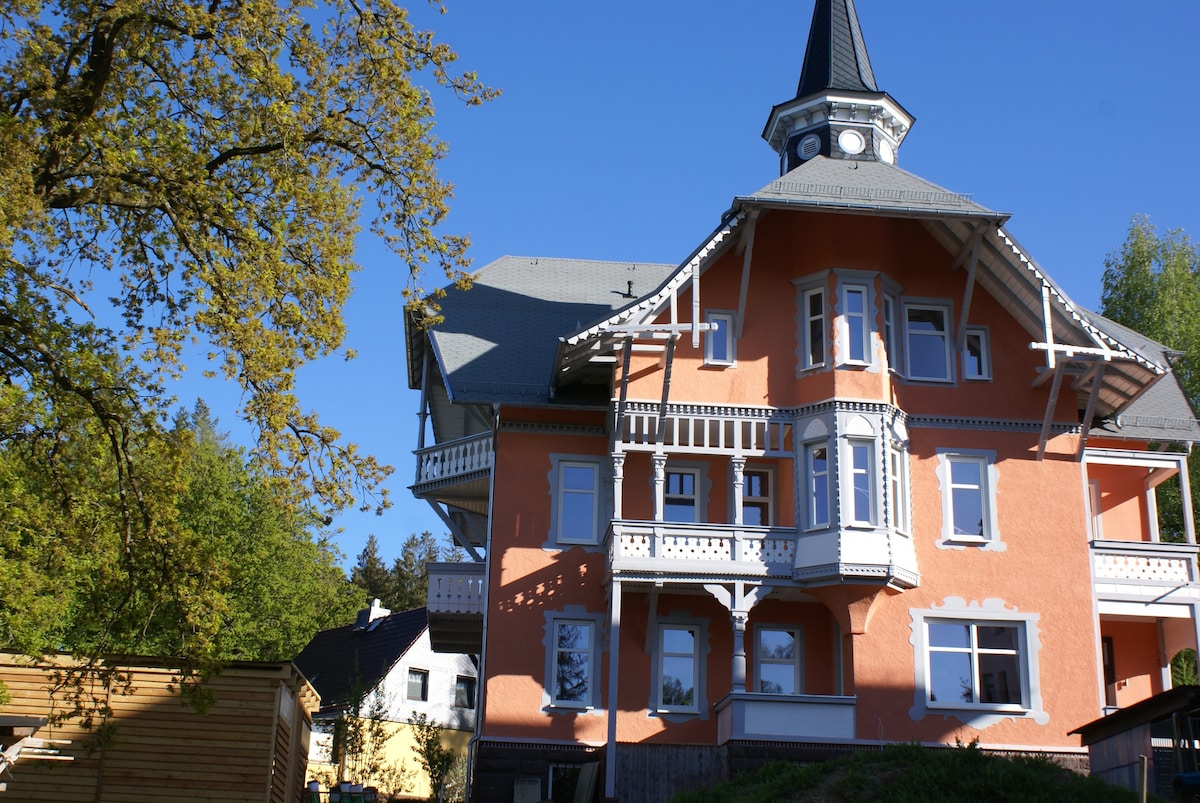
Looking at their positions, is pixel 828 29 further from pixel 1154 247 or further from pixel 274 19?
pixel 274 19

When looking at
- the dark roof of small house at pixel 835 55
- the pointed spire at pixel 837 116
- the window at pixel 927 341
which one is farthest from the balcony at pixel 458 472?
the dark roof of small house at pixel 835 55

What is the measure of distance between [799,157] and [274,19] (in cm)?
1904

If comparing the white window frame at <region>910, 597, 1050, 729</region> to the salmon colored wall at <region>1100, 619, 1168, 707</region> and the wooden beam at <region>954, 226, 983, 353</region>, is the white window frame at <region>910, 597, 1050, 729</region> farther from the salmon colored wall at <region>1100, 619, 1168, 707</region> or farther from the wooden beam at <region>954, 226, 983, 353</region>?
the wooden beam at <region>954, 226, 983, 353</region>

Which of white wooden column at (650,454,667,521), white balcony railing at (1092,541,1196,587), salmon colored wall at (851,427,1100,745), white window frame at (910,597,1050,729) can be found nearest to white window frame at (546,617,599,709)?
white wooden column at (650,454,667,521)

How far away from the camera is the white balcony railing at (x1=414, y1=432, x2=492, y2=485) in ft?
90.0

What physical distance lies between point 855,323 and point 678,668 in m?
7.55

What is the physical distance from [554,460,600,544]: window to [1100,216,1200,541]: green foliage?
18496mm

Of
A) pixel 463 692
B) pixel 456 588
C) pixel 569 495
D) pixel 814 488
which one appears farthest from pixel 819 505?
pixel 463 692

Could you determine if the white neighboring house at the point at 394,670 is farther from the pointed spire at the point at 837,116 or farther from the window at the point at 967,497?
the window at the point at 967,497

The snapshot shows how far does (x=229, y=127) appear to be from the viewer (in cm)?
1580

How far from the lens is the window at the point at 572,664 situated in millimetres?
25594

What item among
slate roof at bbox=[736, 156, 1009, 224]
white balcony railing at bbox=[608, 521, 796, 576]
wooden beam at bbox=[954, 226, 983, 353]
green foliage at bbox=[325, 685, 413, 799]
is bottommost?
green foliage at bbox=[325, 685, 413, 799]

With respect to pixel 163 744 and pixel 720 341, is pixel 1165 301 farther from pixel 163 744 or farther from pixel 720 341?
pixel 163 744

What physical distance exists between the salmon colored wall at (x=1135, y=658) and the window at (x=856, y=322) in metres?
7.52
